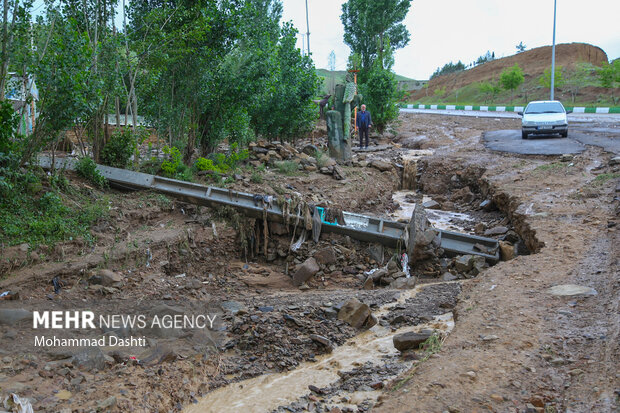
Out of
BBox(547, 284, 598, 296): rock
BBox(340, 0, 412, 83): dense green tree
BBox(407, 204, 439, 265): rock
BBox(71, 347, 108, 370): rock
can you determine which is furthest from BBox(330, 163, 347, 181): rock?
BBox(340, 0, 412, 83): dense green tree

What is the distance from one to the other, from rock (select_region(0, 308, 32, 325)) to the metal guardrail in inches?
175

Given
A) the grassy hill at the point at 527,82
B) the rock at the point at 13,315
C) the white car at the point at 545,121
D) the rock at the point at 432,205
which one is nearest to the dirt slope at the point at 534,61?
the grassy hill at the point at 527,82

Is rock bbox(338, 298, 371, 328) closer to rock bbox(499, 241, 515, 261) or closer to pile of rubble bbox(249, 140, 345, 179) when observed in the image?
rock bbox(499, 241, 515, 261)

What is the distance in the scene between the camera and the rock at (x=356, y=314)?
260 inches

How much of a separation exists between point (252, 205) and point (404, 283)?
3457 mm

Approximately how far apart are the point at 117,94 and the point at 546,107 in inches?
616

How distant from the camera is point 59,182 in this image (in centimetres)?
910

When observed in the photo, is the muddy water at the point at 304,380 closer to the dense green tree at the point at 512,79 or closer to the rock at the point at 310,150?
the rock at the point at 310,150

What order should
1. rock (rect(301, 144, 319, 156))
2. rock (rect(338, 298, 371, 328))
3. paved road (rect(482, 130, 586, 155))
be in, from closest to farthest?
rock (rect(338, 298, 371, 328)) < paved road (rect(482, 130, 586, 155)) < rock (rect(301, 144, 319, 156))

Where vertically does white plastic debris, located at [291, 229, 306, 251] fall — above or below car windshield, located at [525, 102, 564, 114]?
below

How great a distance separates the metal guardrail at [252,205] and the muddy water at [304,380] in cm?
345

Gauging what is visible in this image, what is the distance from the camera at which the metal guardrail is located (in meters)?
9.85

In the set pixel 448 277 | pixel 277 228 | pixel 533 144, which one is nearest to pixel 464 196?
pixel 533 144

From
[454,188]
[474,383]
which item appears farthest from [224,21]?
[474,383]
